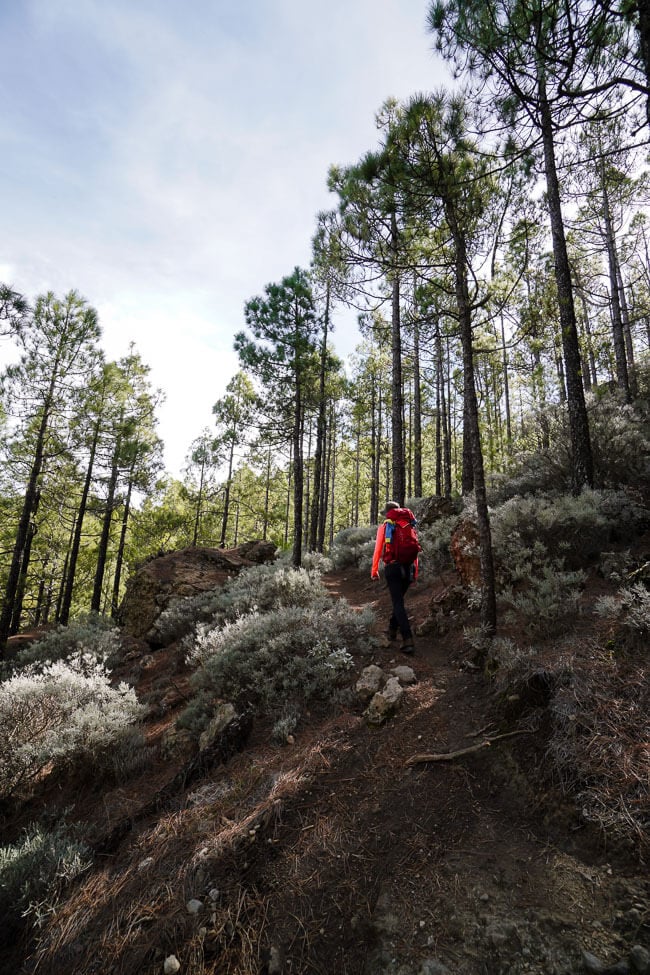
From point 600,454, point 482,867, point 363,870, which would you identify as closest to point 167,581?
point 363,870

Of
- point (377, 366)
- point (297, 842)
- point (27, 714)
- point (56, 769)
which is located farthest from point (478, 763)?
point (377, 366)

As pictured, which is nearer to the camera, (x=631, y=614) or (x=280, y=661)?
(x=631, y=614)

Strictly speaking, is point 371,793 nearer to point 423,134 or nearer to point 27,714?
point 27,714

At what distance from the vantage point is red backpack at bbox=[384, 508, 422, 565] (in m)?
6.42

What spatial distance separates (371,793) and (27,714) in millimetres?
4934

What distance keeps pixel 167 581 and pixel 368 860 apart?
1026cm

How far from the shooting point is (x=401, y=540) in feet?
21.2

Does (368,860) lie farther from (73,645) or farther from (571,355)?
(73,645)

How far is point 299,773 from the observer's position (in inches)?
153

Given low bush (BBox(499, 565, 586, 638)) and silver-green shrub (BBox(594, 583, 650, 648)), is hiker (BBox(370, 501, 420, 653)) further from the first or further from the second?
silver-green shrub (BBox(594, 583, 650, 648))

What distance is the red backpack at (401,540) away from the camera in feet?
21.1

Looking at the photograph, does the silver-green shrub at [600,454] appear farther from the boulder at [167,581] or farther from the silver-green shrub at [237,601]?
the boulder at [167,581]

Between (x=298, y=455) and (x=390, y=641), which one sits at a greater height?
(x=298, y=455)

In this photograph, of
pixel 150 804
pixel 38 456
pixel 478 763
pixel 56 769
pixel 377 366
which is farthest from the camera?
pixel 377 366
